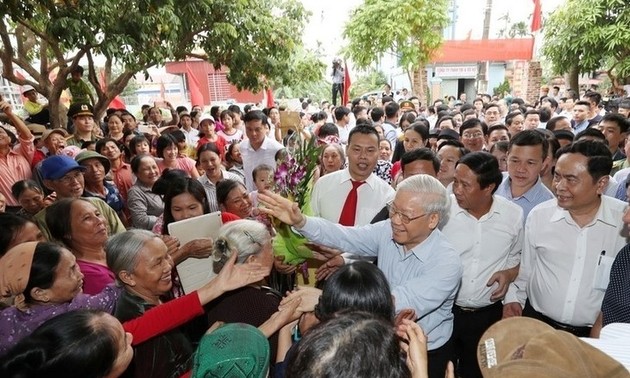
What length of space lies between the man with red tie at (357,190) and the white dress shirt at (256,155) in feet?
5.98

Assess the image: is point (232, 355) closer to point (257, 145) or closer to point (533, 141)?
point (533, 141)

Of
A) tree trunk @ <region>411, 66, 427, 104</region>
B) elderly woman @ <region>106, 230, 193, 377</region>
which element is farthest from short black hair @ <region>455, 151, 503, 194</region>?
tree trunk @ <region>411, 66, 427, 104</region>

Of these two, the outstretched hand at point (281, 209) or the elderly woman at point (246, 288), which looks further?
the outstretched hand at point (281, 209)

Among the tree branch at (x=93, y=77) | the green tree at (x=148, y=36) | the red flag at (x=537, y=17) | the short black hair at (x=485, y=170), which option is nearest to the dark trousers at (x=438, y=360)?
the short black hair at (x=485, y=170)

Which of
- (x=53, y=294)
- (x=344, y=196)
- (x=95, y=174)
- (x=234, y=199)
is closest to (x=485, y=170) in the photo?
(x=344, y=196)

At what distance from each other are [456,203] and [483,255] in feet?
1.21

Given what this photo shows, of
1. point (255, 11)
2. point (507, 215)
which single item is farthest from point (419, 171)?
point (255, 11)

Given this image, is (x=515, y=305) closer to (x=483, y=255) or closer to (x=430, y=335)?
(x=483, y=255)

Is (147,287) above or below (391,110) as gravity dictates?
below

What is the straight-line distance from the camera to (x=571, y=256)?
2.40m

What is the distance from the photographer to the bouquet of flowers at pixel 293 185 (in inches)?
Result: 93.0

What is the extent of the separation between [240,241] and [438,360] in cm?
123

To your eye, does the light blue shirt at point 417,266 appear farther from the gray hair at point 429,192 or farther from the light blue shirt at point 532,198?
the light blue shirt at point 532,198

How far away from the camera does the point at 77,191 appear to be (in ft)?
11.3
